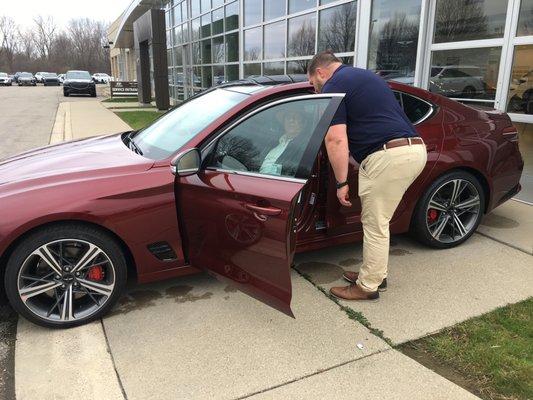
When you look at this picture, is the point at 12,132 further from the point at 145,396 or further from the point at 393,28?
the point at 145,396

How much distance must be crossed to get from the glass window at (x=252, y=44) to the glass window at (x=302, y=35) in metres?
1.97

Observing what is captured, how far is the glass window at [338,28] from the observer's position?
8773 mm

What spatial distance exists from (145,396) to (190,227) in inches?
42.3

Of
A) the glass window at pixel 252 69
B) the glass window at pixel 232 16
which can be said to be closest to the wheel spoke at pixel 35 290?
the glass window at pixel 252 69

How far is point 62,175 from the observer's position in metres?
3.04

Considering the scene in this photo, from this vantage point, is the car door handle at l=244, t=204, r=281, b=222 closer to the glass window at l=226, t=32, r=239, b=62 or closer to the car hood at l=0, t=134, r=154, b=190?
the car hood at l=0, t=134, r=154, b=190

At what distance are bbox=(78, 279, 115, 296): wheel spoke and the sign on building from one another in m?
28.3

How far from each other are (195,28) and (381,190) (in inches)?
669

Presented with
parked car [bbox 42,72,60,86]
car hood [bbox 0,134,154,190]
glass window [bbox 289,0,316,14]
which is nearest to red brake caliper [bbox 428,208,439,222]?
car hood [bbox 0,134,154,190]

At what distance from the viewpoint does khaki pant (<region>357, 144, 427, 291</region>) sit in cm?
305

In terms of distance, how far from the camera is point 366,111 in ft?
9.96

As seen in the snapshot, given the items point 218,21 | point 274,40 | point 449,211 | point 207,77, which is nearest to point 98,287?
point 449,211

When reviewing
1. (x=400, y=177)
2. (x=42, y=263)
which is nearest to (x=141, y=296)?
(x=42, y=263)

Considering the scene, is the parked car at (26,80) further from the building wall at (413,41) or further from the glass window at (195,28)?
the building wall at (413,41)
